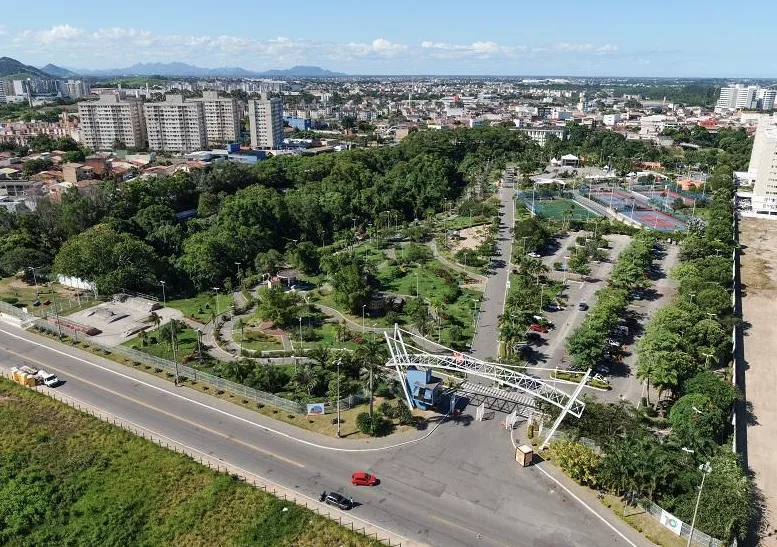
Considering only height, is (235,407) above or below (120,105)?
below

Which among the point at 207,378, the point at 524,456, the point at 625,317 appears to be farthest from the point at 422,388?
the point at 625,317

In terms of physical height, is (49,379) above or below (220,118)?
below

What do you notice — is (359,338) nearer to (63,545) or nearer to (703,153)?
(63,545)

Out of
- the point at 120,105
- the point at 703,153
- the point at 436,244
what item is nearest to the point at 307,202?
the point at 436,244

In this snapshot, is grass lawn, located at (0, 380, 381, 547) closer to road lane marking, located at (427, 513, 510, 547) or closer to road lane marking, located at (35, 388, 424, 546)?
road lane marking, located at (35, 388, 424, 546)

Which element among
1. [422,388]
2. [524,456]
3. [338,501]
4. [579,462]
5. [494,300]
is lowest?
[338,501]

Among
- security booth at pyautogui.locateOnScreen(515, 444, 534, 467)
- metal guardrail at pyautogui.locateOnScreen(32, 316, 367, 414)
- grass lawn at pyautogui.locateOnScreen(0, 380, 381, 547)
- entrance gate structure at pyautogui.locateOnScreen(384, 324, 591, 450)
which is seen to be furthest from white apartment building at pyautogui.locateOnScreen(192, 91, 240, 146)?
security booth at pyautogui.locateOnScreen(515, 444, 534, 467)

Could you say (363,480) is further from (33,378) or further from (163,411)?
(33,378)
